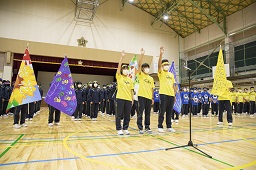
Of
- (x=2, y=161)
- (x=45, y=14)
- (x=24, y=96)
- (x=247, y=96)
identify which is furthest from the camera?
(x=45, y=14)

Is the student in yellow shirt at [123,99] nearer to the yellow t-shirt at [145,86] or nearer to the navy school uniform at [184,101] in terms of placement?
the yellow t-shirt at [145,86]

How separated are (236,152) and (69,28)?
16.2 meters

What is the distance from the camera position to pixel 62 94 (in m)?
5.23

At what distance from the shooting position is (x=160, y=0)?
1620cm

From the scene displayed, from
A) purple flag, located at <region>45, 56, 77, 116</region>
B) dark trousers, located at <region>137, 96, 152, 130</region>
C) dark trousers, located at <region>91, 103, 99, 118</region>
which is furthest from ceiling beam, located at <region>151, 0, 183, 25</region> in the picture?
dark trousers, located at <region>137, 96, 152, 130</region>

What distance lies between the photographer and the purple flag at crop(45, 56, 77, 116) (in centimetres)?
504

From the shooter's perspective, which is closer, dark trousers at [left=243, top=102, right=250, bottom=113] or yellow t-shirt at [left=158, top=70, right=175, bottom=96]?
yellow t-shirt at [left=158, top=70, right=175, bottom=96]

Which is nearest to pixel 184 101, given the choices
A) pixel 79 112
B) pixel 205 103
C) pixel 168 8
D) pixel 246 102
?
pixel 205 103

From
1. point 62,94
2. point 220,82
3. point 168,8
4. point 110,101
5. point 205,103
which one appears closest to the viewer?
point 62,94

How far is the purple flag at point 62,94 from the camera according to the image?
16.5 ft

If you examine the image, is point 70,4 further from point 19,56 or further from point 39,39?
point 19,56

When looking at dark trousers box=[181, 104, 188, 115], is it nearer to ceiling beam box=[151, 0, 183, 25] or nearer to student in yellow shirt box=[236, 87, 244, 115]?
student in yellow shirt box=[236, 87, 244, 115]

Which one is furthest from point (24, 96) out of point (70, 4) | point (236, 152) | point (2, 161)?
point (70, 4)

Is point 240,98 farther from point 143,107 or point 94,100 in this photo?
point 143,107
